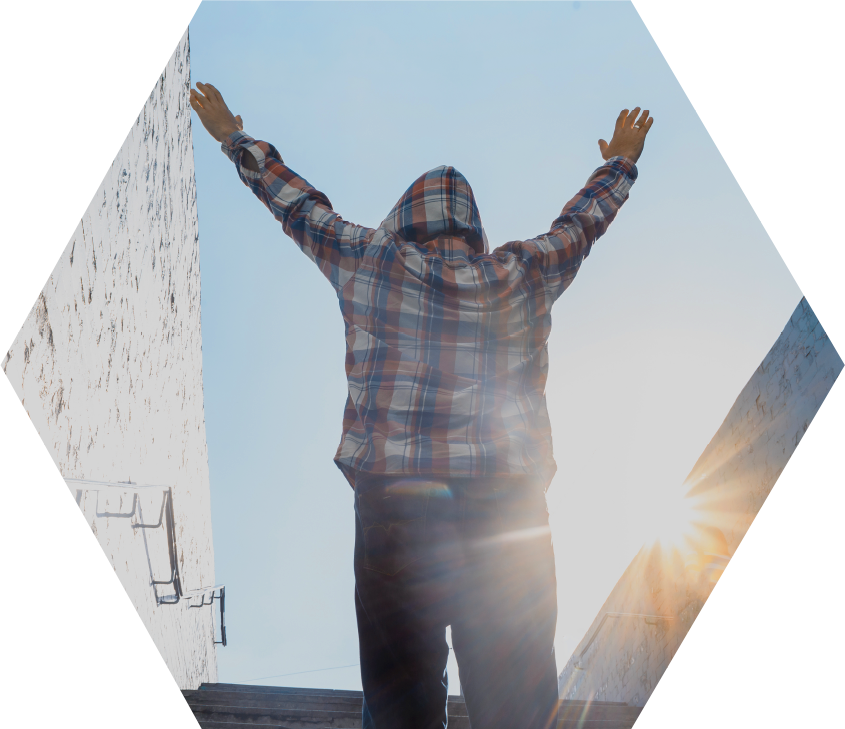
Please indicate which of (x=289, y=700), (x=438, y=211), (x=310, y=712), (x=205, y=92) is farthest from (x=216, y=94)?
(x=289, y=700)

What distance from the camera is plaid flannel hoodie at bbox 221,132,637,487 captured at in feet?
2.42

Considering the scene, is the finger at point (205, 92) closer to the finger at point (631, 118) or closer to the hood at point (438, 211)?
the hood at point (438, 211)

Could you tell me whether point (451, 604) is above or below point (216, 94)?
below

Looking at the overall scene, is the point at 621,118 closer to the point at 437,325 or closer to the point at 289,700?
the point at 437,325

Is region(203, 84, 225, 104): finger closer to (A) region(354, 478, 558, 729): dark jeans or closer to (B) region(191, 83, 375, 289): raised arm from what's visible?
(B) region(191, 83, 375, 289): raised arm

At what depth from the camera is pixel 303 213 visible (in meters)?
0.88

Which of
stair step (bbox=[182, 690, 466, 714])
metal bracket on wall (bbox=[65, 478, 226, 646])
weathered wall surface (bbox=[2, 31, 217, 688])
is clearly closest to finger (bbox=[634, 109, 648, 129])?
weathered wall surface (bbox=[2, 31, 217, 688])

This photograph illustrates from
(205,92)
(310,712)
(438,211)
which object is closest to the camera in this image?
(438,211)

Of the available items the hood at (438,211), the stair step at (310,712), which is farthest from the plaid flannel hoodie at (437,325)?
the stair step at (310,712)

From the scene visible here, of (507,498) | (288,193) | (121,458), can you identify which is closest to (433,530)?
(507,498)

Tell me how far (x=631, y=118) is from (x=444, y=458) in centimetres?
89

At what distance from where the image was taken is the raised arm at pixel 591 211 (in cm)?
→ 89

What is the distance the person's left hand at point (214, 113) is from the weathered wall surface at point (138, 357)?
0.93ft

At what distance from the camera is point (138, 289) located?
154 cm
